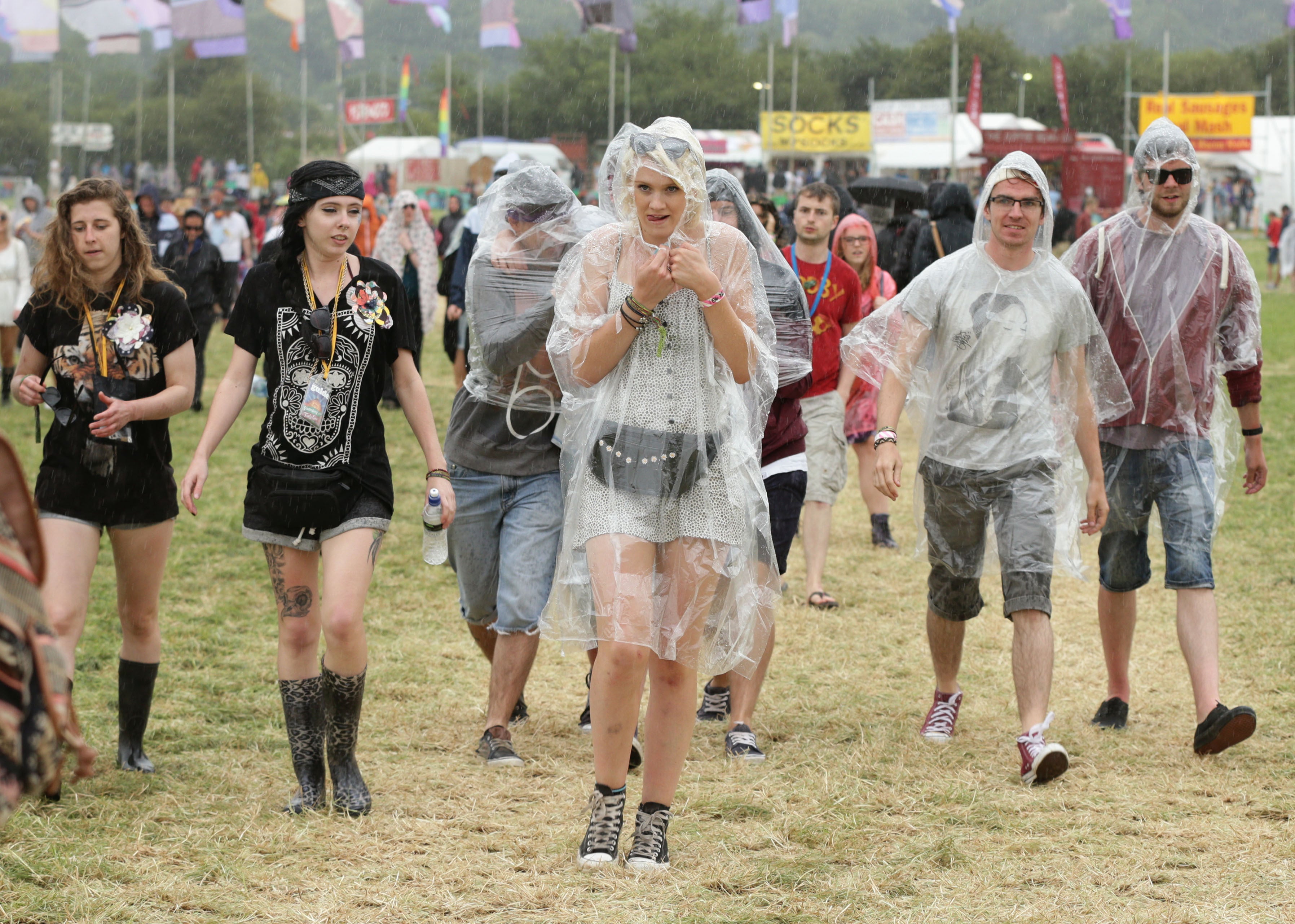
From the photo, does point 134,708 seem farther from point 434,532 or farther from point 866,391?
point 866,391

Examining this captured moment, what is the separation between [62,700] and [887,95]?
103091 mm

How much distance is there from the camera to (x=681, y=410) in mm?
3684

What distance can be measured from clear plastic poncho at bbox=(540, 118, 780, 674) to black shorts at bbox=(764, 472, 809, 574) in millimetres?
1072

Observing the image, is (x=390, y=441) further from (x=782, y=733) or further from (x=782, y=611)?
(x=782, y=733)

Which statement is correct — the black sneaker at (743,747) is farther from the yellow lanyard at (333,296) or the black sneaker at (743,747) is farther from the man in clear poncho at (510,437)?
the yellow lanyard at (333,296)

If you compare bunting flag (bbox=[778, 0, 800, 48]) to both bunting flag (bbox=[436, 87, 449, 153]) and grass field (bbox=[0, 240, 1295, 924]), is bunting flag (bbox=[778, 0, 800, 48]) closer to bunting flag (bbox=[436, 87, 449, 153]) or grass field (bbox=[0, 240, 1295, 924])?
bunting flag (bbox=[436, 87, 449, 153])

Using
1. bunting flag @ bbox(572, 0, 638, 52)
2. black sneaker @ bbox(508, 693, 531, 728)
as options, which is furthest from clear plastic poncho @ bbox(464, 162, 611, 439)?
bunting flag @ bbox(572, 0, 638, 52)

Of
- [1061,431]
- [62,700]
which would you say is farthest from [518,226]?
[62,700]

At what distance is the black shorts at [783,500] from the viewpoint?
16.1 feet

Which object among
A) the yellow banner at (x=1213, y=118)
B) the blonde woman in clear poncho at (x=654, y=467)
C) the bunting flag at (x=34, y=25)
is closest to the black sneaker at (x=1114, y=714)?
the blonde woman in clear poncho at (x=654, y=467)

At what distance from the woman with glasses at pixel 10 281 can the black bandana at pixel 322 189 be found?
826 cm

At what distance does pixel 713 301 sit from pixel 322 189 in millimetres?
1216

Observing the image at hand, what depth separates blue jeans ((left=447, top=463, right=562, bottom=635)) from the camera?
4.61 meters

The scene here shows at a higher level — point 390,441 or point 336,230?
point 336,230
